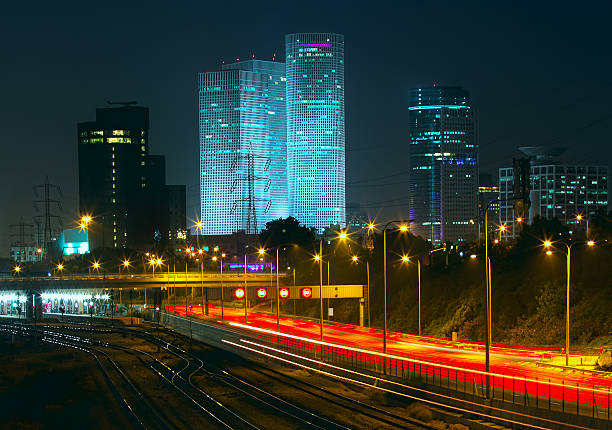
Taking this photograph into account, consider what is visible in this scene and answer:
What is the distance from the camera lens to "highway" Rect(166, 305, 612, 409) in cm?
4266

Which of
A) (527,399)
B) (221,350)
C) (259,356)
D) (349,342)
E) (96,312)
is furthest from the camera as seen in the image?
(96,312)

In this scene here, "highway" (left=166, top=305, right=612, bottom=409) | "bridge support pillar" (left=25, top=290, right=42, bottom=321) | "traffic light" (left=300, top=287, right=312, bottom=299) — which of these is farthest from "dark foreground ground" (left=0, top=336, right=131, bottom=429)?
"bridge support pillar" (left=25, top=290, right=42, bottom=321)

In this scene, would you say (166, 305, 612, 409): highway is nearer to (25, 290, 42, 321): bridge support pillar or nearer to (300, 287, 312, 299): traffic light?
(300, 287, 312, 299): traffic light

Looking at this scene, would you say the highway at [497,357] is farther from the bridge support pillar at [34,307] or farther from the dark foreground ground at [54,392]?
the bridge support pillar at [34,307]

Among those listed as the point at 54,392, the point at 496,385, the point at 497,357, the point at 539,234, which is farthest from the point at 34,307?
the point at 496,385

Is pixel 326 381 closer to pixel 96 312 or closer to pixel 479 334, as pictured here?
pixel 479 334

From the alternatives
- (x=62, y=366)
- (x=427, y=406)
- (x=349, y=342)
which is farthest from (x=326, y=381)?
(x=62, y=366)

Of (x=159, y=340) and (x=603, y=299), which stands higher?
(x=603, y=299)

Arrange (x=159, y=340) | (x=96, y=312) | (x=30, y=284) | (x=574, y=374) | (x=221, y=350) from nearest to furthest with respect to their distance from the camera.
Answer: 1. (x=574, y=374)
2. (x=221, y=350)
3. (x=159, y=340)
4. (x=30, y=284)
5. (x=96, y=312)

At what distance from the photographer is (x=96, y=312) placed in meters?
188

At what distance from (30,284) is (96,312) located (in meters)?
66.8

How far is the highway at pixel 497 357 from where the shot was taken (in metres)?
42.7

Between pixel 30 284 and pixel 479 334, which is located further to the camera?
pixel 30 284

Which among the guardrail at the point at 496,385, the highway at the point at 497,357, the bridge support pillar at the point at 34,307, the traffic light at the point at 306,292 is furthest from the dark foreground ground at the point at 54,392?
the bridge support pillar at the point at 34,307
